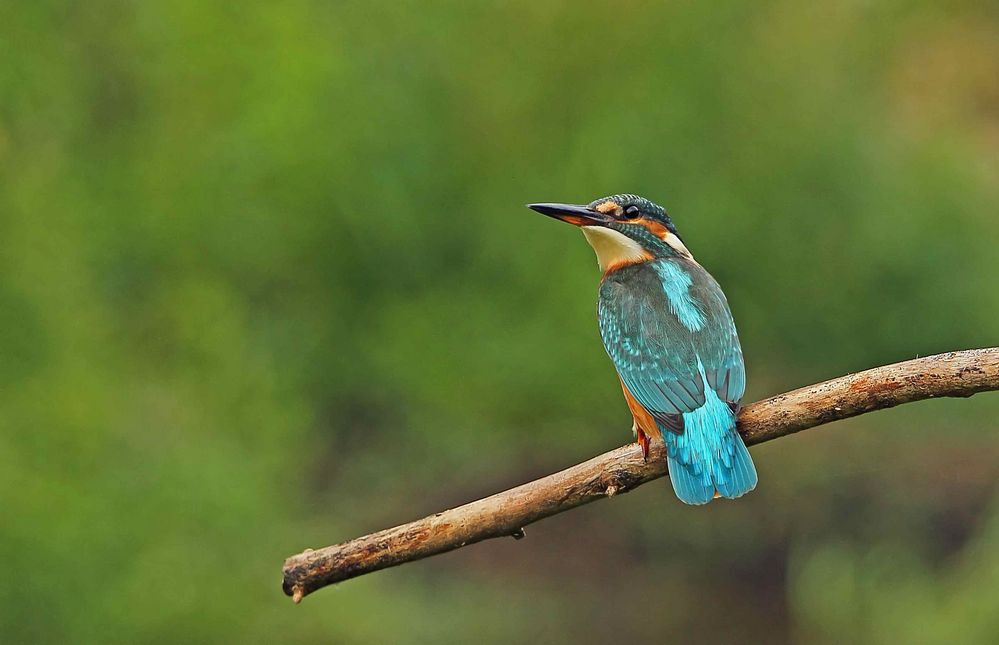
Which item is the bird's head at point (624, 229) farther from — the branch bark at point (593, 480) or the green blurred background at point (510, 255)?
the green blurred background at point (510, 255)

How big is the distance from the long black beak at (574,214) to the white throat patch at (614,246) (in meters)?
0.03

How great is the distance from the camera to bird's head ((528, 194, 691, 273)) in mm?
3963

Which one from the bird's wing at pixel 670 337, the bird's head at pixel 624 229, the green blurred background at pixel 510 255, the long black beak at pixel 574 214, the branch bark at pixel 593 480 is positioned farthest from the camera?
the green blurred background at pixel 510 255

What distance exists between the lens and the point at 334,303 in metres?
6.60

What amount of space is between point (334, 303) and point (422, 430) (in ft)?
2.51

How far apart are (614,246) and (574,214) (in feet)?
0.67

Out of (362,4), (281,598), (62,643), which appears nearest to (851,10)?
(362,4)

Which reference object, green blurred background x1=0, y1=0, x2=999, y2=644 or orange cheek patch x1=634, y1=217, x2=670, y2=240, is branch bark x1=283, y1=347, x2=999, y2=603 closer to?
orange cheek patch x1=634, y1=217, x2=670, y2=240

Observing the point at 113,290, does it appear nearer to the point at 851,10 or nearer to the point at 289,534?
the point at 289,534

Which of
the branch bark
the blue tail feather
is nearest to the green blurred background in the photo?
the blue tail feather

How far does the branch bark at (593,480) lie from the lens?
273 cm

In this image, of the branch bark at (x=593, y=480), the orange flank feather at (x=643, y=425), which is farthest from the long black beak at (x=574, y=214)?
the branch bark at (x=593, y=480)

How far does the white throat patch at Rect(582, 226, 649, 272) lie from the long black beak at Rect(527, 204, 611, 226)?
0.10 ft

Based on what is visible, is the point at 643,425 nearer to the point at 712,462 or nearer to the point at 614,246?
the point at 712,462
